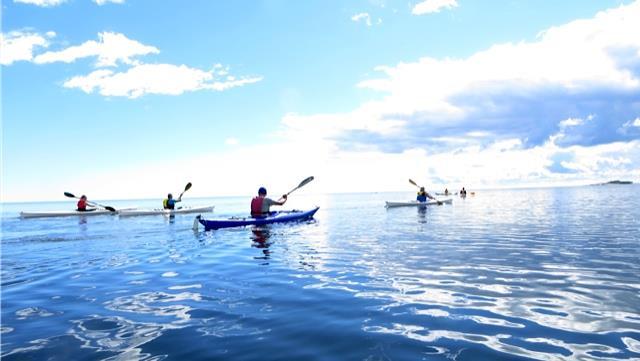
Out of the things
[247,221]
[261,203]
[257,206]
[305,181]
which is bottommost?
[247,221]

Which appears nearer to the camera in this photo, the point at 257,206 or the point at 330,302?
the point at 330,302

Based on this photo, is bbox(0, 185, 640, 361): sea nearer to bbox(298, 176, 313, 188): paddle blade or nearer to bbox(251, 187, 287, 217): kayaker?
bbox(251, 187, 287, 217): kayaker

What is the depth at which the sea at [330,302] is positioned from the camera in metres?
6.09

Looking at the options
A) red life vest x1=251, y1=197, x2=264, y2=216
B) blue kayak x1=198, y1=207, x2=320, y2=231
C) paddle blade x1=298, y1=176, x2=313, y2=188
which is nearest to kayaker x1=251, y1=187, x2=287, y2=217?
red life vest x1=251, y1=197, x2=264, y2=216

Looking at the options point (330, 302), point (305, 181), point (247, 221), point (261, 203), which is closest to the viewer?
point (330, 302)

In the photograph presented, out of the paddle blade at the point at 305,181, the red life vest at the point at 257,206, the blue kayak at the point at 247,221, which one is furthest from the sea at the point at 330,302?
the paddle blade at the point at 305,181

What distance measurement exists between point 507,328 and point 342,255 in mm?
8829

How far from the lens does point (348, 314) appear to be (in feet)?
25.5

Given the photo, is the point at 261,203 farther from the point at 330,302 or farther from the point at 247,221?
the point at 330,302

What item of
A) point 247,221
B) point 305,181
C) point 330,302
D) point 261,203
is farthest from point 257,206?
point 330,302

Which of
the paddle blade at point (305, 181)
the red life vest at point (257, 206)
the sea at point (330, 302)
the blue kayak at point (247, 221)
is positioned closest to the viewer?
the sea at point (330, 302)

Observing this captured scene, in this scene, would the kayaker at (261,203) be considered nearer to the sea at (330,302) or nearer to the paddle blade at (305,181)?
the paddle blade at (305,181)

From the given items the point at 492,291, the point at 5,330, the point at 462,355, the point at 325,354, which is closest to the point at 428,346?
the point at 462,355

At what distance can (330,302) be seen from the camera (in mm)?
8672
